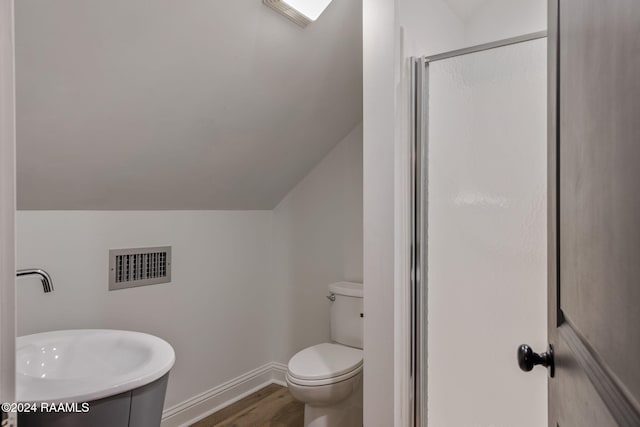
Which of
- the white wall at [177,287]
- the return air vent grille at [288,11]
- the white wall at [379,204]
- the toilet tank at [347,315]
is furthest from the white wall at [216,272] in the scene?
the white wall at [379,204]

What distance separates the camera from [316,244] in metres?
2.93

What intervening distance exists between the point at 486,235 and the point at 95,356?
1.62m

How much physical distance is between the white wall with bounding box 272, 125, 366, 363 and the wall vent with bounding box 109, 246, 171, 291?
3.11 feet

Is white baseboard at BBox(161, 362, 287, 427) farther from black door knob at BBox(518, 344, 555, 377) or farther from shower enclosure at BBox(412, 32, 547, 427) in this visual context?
black door knob at BBox(518, 344, 555, 377)

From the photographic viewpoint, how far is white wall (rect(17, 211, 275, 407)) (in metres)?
1.81

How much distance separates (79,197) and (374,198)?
1.32 m

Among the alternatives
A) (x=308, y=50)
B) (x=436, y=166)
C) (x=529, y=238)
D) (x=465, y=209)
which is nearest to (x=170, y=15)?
(x=308, y=50)

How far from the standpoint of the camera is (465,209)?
5.70ft

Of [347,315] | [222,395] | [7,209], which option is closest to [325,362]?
[347,315]

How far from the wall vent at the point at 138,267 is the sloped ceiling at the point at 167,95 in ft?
0.78

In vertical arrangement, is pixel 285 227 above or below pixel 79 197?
below

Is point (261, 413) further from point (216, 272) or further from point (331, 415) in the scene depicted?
point (216, 272)

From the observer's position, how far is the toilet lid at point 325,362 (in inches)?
80.6

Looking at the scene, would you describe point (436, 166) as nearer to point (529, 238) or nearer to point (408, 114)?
point (408, 114)
